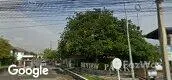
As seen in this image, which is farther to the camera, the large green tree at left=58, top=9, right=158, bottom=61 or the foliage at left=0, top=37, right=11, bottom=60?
the foliage at left=0, top=37, right=11, bottom=60

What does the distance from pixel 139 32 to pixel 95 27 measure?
6.15 m

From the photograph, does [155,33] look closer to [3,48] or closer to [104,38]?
[104,38]

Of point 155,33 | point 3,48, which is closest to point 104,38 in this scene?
point 155,33

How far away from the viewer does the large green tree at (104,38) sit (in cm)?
5069

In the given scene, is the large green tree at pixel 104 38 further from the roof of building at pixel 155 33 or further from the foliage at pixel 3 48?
the foliage at pixel 3 48

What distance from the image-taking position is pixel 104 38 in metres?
51.6

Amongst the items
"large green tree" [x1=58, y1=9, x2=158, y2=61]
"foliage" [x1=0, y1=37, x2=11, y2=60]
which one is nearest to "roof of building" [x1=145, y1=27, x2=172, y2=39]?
"large green tree" [x1=58, y1=9, x2=158, y2=61]

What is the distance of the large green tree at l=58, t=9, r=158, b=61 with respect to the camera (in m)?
50.7

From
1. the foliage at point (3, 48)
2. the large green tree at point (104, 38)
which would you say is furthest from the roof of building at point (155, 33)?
the foliage at point (3, 48)

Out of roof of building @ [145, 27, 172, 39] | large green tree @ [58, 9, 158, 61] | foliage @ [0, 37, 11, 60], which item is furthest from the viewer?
foliage @ [0, 37, 11, 60]

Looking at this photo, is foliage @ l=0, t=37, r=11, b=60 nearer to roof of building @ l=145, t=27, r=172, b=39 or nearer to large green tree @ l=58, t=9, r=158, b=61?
large green tree @ l=58, t=9, r=158, b=61

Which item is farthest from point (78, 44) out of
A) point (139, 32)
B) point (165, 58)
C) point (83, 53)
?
point (165, 58)

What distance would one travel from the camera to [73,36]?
5425 centimetres

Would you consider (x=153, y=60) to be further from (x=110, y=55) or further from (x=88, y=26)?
(x=88, y=26)
